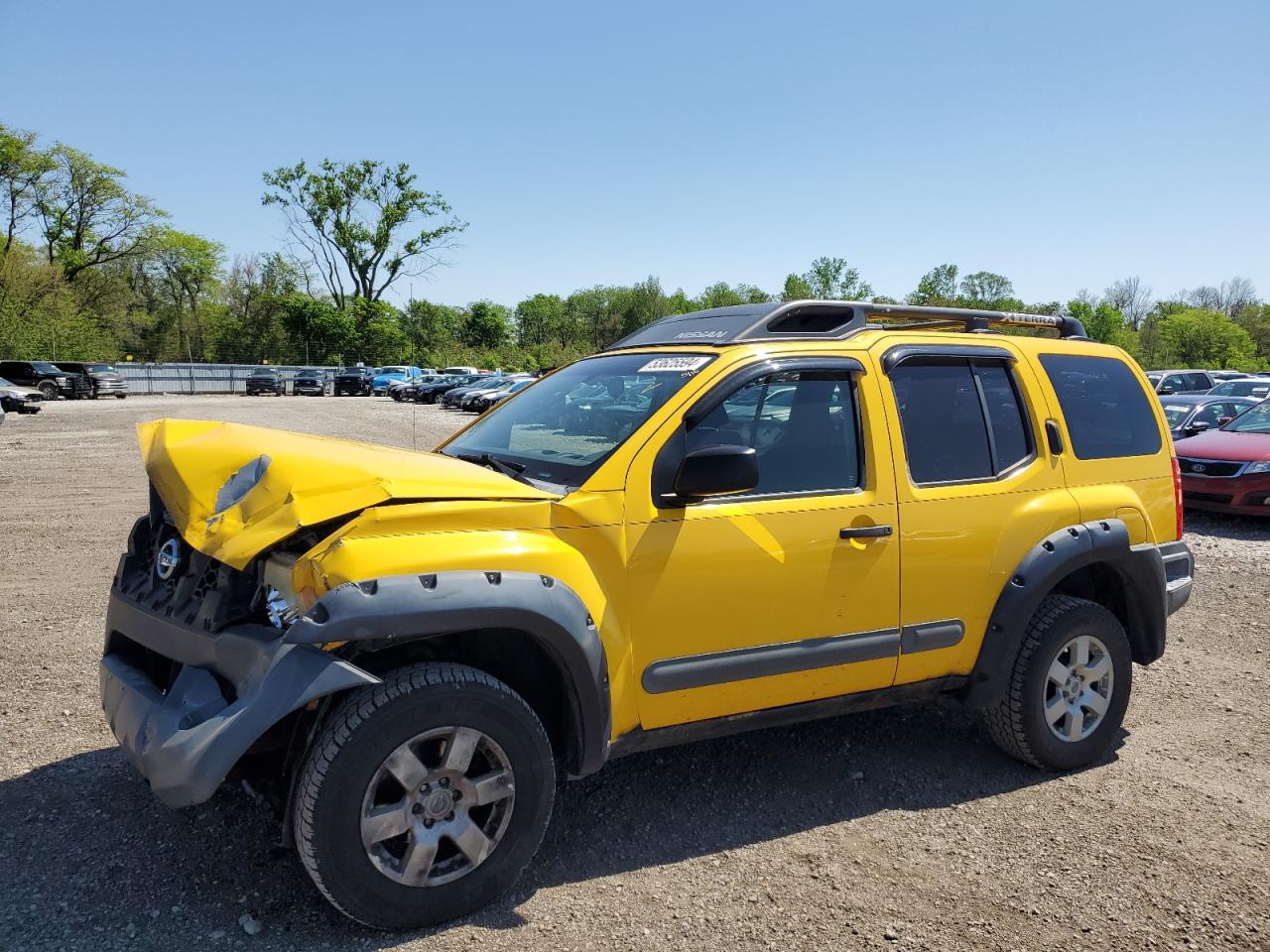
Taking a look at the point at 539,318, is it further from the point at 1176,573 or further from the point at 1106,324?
the point at 1176,573

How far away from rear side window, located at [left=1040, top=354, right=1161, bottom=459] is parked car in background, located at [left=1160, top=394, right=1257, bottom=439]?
1188cm

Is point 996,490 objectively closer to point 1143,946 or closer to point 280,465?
point 1143,946

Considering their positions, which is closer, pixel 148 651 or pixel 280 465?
pixel 280 465

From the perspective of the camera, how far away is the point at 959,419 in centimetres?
392

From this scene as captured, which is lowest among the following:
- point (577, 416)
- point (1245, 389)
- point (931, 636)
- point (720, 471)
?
point (931, 636)

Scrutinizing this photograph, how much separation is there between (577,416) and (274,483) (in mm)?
1287

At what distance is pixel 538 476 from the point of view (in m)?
3.30

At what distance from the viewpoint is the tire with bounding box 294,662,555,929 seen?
258cm

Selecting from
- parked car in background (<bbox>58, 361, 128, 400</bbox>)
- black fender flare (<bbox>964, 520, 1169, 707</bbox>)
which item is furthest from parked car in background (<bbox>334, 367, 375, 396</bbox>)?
black fender flare (<bbox>964, 520, 1169, 707</bbox>)

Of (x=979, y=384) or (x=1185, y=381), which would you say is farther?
(x=1185, y=381)

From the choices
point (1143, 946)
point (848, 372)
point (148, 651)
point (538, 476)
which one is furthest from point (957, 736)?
point (148, 651)

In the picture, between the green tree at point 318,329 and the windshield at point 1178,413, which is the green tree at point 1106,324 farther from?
the windshield at point 1178,413

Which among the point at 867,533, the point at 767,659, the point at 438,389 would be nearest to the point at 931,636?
the point at 867,533

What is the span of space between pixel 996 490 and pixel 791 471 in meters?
1.00
